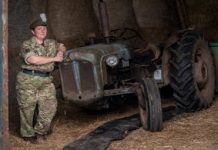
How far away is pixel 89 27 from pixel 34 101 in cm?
392

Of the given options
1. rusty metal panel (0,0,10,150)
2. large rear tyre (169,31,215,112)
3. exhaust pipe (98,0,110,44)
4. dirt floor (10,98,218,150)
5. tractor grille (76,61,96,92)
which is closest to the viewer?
rusty metal panel (0,0,10,150)

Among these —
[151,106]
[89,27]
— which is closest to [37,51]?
[151,106]

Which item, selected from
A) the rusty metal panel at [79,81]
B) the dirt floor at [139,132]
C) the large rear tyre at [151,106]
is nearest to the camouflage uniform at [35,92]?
the dirt floor at [139,132]

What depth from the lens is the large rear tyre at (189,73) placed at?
26.0 feet

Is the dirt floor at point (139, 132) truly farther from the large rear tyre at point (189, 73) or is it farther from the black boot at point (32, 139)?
the large rear tyre at point (189, 73)

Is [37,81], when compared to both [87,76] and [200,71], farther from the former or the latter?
[200,71]

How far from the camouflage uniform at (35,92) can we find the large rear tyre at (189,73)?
1.71m

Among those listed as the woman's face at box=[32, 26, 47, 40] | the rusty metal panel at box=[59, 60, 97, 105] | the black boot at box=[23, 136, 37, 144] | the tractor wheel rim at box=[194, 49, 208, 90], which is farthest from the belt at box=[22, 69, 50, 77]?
the tractor wheel rim at box=[194, 49, 208, 90]

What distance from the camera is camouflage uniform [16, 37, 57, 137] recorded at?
23.6ft

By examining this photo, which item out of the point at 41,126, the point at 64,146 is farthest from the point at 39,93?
the point at 64,146

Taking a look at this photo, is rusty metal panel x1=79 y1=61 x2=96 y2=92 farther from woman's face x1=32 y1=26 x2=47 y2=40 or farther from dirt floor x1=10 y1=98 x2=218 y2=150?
woman's face x1=32 y1=26 x2=47 y2=40

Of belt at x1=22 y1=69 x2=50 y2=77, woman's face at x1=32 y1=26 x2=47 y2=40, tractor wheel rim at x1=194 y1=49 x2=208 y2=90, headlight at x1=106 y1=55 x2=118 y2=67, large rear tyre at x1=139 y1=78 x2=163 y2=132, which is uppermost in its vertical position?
woman's face at x1=32 y1=26 x2=47 y2=40

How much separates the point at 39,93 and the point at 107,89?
1.05 m

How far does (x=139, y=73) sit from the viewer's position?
27.3ft
